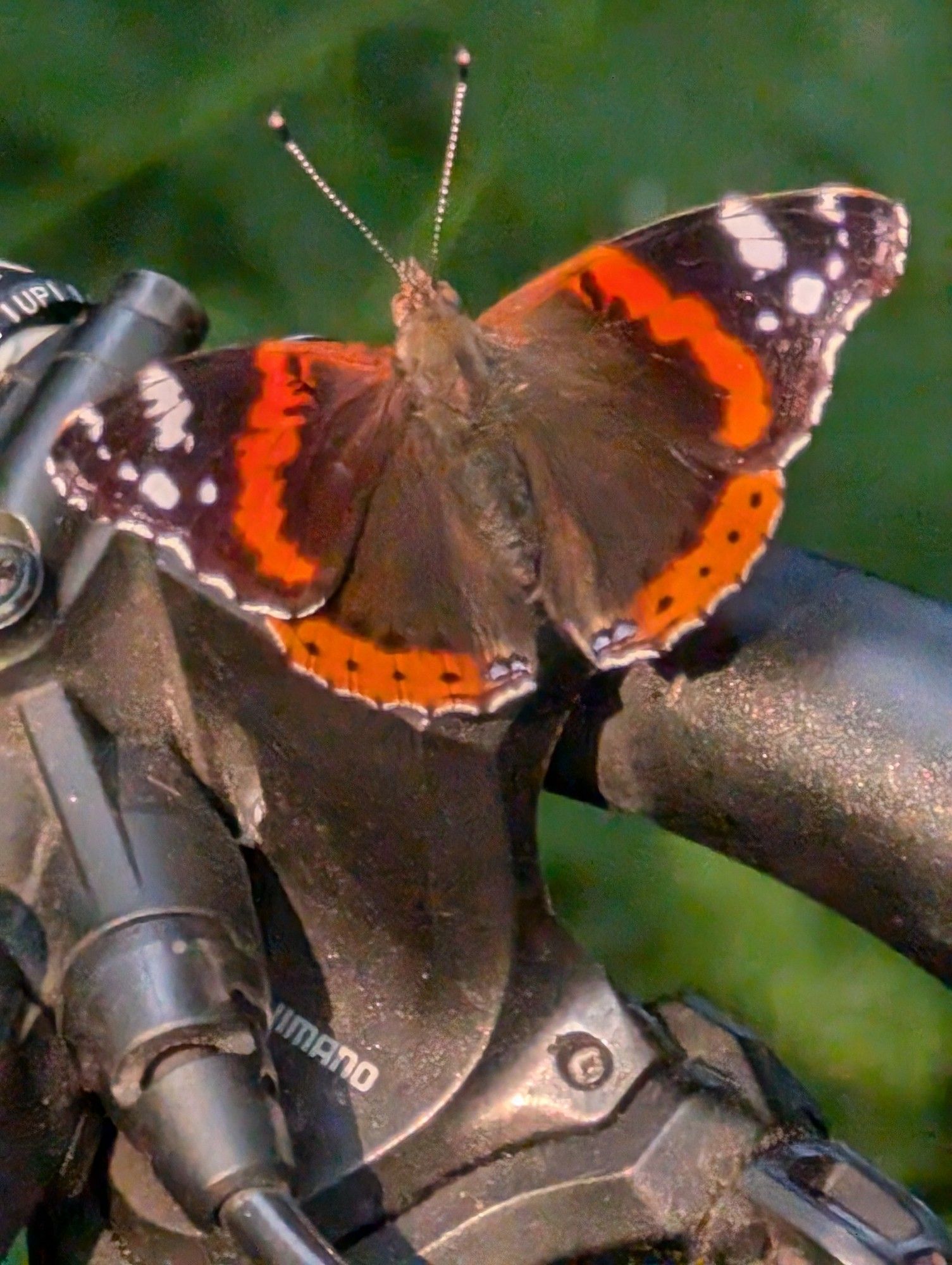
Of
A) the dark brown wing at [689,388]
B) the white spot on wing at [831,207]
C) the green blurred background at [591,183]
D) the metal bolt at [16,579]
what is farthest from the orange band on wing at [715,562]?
the green blurred background at [591,183]

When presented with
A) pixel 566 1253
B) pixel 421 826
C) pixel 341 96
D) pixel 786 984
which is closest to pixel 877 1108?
pixel 786 984

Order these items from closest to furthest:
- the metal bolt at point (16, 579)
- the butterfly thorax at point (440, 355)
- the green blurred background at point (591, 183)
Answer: the metal bolt at point (16, 579) → the butterfly thorax at point (440, 355) → the green blurred background at point (591, 183)

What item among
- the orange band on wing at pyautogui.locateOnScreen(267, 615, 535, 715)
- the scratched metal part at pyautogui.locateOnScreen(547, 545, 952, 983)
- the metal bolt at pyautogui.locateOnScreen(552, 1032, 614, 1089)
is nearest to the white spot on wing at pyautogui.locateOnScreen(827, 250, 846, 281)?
the scratched metal part at pyautogui.locateOnScreen(547, 545, 952, 983)

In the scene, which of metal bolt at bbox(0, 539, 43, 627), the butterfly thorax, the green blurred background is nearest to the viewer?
metal bolt at bbox(0, 539, 43, 627)

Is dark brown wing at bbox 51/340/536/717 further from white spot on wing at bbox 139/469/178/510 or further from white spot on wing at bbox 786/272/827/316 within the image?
white spot on wing at bbox 786/272/827/316

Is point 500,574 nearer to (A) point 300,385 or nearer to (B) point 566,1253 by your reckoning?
(A) point 300,385

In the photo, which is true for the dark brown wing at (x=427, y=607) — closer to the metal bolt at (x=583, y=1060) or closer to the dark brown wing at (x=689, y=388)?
the dark brown wing at (x=689, y=388)
